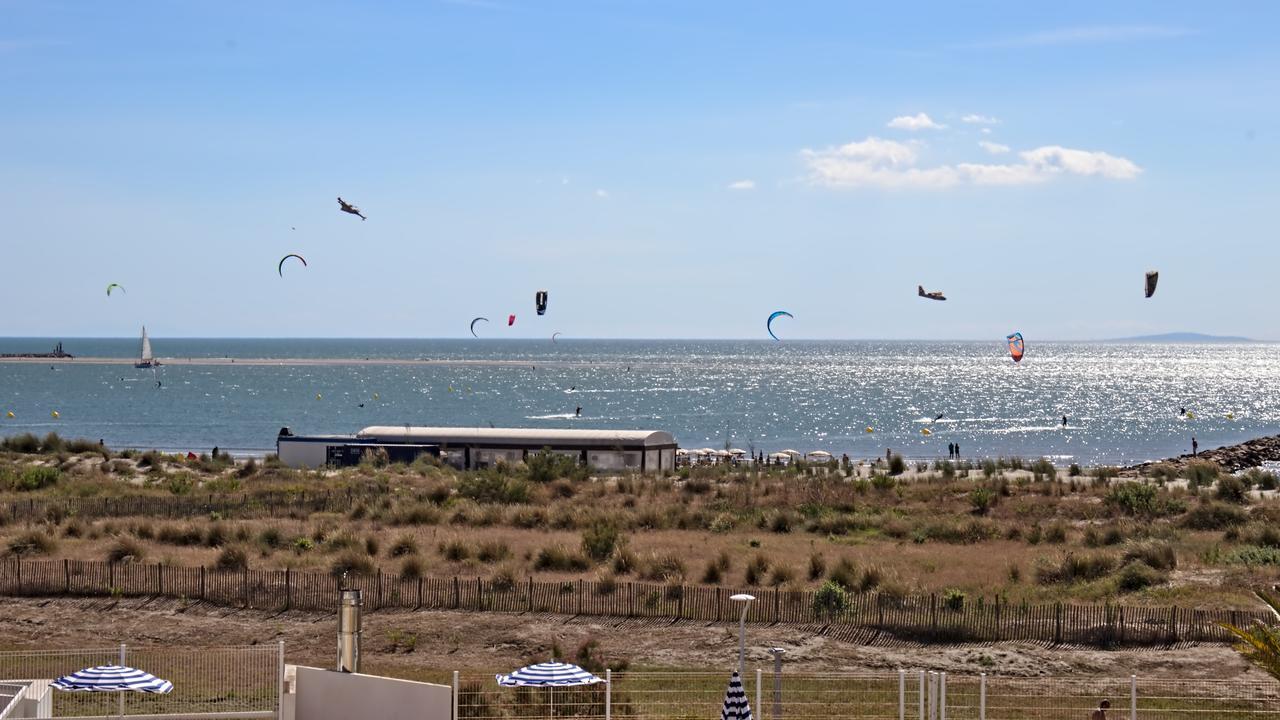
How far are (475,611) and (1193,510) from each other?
82.9 feet

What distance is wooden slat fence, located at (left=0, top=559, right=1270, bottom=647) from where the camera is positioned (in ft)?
85.1

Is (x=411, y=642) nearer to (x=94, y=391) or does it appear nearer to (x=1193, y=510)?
(x=1193, y=510)

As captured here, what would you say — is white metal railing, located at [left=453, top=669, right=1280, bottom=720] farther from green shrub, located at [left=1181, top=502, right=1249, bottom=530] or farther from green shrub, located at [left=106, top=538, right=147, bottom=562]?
green shrub, located at [left=1181, top=502, right=1249, bottom=530]

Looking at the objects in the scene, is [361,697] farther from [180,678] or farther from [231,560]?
[231,560]

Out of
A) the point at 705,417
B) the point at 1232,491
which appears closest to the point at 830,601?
the point at 1232,491

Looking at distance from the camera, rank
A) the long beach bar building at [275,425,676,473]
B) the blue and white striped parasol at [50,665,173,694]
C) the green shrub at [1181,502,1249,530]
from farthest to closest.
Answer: the long beach bar building at [275,425,676,473] → the green shrub at [1181,502,1249,530] → the blue and white striped parasol at [50,665,173,694]

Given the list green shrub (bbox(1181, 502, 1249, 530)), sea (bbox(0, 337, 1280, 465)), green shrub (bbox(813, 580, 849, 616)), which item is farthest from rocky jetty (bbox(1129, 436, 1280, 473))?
green shrub (bbox(813, 580, 849, 616))

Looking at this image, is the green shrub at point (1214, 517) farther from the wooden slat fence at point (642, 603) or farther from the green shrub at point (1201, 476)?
the wooden slat fence at point (642, 603)

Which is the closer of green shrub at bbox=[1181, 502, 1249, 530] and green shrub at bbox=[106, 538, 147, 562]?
green shrub at bbox=[106, 538, 147, 562]

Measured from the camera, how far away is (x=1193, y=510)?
42594mm

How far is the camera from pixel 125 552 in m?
33.8

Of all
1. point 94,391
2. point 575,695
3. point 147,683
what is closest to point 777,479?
point 575,695

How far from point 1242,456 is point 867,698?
241 ft

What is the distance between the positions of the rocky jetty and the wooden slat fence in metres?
57.2
